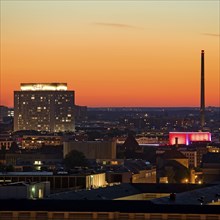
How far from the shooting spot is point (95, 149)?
148 metres

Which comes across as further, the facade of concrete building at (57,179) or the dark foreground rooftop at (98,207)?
the facade of concrete building at (57,179)

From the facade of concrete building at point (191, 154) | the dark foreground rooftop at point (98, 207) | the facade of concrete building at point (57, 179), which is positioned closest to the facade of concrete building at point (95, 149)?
the facade of concrete building at point (191, 154)

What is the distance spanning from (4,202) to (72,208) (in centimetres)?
337

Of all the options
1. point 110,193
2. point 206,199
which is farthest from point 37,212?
point 110,193

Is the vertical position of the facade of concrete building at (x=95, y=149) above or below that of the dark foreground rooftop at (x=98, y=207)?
above

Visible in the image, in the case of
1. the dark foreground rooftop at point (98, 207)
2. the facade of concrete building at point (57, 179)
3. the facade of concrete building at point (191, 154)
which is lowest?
the dark foreground rooftop at point (98, 207)

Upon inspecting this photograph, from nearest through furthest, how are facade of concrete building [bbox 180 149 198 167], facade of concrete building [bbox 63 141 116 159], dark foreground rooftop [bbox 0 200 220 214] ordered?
dark foreground rooftop [bbox 0 200 220 214] → facade of concrete building [bbox 63 141 116 159] → facade of concrete building [bbox 180 149 198 167]

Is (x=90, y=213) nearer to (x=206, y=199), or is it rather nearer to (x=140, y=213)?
(x=140, y=213)

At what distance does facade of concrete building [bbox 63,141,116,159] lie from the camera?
144 meters

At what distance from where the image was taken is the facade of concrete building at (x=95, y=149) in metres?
144

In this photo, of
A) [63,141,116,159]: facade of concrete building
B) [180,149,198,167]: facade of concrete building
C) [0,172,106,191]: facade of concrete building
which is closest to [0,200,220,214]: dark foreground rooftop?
[0,172,106,191]: facade of concrete building

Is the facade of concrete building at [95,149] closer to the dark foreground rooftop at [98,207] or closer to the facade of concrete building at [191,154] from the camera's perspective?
the facade of concrete building at [191,154]

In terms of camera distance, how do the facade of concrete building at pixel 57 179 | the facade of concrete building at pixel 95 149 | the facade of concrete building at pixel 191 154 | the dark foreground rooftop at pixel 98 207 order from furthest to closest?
1. the facade of concrete building at pixel 191 154
2. the facade of concrete building at pixel 95 149
3. the facade of concrete building at pixel 57 179
4. the dark foreground rooftop at pixel 98 207

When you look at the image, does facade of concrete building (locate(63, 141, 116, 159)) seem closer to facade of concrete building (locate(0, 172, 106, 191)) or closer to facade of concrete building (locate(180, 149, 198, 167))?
facade of concrete building (locate(180, 149, 198, 167))
